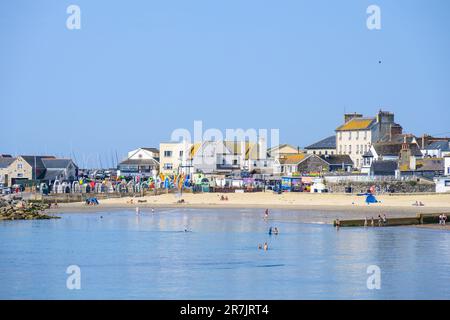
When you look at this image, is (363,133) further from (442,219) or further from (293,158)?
(442,219)

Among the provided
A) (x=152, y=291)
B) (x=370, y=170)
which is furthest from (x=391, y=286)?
(x=370, y=170)

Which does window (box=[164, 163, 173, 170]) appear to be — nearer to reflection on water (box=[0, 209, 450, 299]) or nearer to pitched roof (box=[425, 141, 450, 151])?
pitched roof (box=[425, 141, 450, 151])

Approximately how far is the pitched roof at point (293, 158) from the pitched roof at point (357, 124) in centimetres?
668

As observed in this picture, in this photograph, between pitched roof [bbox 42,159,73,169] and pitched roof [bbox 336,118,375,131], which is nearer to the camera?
pitched roof [bbox 336,118,375,131]

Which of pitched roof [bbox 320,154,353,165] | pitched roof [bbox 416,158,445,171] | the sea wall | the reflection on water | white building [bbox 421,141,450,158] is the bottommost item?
the reflection on water

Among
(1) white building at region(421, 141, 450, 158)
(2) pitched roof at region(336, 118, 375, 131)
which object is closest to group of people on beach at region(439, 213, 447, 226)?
(1) white building at region(421, 141, 450, 158)

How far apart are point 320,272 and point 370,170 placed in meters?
56.1

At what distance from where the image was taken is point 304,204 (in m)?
81.8

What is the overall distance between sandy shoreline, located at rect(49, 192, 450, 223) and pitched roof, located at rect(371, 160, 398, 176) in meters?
8.73

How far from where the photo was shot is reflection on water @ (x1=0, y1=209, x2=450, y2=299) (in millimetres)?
34594

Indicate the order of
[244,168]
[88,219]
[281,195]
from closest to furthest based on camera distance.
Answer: [88,219] < [281,195] < [244,168]

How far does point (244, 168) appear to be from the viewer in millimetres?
110625
